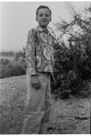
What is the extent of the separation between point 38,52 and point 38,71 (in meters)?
0.26

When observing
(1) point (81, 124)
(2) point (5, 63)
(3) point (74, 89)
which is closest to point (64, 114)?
(1) point (81, 124)

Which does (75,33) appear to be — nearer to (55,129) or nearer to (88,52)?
(88,52)

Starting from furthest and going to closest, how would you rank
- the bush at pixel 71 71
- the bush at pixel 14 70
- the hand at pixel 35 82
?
the bush at pixel 14 70
the bush at pixel 71 71
the hand at pixel 35 82

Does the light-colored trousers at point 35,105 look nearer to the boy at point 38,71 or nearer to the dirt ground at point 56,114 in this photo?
the boy at point 38,71

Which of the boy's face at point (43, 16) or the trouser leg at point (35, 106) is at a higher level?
the boy's face at point (43, 16)

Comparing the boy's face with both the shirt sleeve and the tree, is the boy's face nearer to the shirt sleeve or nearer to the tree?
the shirt sleeve

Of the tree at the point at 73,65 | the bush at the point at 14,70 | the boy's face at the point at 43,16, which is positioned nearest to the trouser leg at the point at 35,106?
the boy's face at the point at 43,16

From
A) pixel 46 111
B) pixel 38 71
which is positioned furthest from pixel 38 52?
pixel 46 111

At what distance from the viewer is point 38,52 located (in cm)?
463

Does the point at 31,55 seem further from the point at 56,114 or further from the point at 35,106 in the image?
the point at 56,114

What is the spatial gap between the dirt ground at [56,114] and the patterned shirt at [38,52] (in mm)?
1189

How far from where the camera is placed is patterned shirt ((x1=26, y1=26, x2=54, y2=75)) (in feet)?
15.0

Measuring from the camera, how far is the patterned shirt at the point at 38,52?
4570 mm

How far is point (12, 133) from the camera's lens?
5207 millimetres
